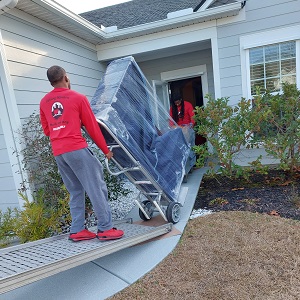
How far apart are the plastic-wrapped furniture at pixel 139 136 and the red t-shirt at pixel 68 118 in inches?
6.8

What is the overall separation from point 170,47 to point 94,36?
1.69 m

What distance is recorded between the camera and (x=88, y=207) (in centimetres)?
354

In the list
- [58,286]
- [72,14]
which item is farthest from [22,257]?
[72,14]

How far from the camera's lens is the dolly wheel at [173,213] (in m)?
3.12

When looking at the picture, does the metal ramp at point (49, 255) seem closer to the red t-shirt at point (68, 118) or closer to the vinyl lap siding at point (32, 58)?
the red t-shirt at point (68, 118)

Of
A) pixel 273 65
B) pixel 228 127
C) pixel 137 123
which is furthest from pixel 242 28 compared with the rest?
pixel 137 123

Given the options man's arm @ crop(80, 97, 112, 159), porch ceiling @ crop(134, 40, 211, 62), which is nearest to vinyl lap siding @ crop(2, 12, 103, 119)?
porch ceiling @ crop(134, 40, 211, 62)

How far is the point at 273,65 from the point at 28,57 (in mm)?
4625

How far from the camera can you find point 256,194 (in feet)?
13.3

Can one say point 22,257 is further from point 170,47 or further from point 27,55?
point 170,47

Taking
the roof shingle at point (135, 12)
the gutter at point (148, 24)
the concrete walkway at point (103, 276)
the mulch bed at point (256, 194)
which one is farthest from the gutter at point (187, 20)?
the concrete walkway at point (103, 276)

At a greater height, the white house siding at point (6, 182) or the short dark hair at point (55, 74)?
the short dark hair at point (55, 74)

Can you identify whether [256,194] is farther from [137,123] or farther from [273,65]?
[273,65]

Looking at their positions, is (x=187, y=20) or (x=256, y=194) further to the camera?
(x=187, y=20)
